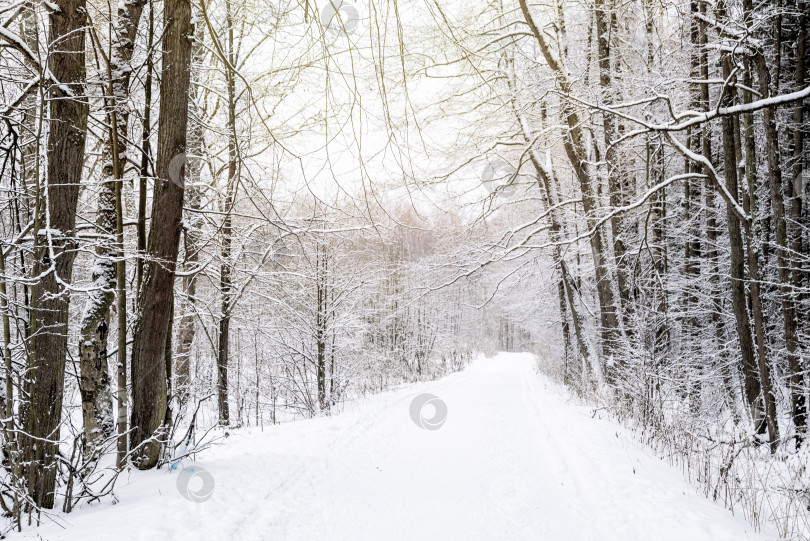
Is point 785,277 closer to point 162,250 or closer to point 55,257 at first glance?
point 162,250

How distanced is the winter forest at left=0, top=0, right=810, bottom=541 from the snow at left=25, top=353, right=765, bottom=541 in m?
0.04

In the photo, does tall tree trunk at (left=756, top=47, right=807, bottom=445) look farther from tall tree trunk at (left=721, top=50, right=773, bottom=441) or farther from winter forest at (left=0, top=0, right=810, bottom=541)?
tall tree trunk at (left=721, top=50, right=773, bottom=441)

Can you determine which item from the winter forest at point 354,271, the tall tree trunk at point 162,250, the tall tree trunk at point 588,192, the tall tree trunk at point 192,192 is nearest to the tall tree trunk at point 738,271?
the winter forest at point 354,271

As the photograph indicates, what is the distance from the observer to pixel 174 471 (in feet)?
13.8

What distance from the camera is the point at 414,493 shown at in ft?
14.9

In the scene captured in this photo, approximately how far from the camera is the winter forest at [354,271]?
9.71 ft

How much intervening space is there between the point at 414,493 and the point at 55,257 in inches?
150

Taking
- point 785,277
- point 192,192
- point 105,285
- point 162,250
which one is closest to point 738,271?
point 785,277

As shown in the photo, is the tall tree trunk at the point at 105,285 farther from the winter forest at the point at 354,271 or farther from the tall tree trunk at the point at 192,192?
the tall tree trunk at the point at 192,192

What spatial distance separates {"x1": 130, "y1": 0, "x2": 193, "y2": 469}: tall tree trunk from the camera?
4.16 m

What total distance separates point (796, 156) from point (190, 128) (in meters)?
10.4

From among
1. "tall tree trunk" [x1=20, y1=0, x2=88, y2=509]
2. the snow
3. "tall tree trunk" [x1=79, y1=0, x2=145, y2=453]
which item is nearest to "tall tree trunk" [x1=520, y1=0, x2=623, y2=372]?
the snow

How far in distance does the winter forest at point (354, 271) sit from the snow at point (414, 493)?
0.11 ft

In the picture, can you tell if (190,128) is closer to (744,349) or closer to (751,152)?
(751,152)
